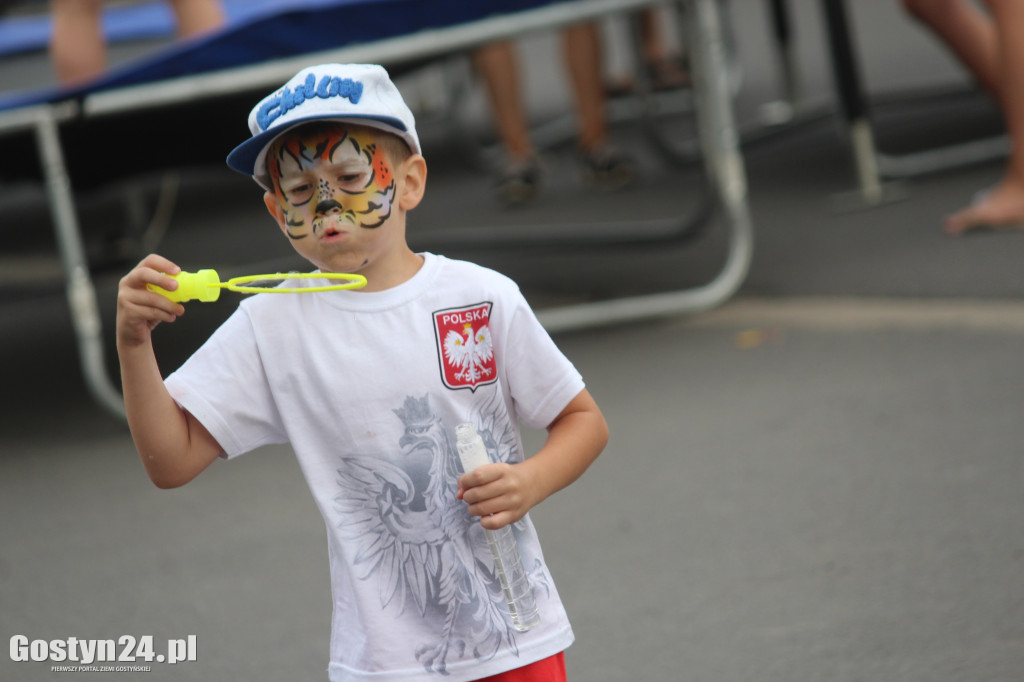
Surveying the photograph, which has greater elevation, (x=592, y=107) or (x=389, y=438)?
(x=592, y=107)

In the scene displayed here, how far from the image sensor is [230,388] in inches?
53.6

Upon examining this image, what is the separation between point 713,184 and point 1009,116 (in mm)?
1002

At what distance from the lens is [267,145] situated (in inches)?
53.4

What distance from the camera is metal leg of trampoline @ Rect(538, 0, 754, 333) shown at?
3641mm

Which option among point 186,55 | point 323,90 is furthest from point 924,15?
point 323,90

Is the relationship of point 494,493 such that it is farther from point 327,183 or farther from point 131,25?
point 131,25

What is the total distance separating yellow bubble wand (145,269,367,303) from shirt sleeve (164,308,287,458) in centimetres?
6

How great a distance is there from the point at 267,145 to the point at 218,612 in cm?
119

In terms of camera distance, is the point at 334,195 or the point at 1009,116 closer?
the point at 334,195

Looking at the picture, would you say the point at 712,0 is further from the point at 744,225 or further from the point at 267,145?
the point at 267,145

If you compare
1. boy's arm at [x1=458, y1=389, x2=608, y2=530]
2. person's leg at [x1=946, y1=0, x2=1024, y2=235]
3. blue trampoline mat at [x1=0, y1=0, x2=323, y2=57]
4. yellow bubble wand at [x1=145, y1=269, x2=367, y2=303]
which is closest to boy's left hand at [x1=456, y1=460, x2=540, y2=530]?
boy's arm at [x1=458, y1=389, x2=608, y2=530]

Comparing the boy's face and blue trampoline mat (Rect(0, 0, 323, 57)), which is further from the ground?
blue trampoline mat (Rect(0, 0, 323, 57))

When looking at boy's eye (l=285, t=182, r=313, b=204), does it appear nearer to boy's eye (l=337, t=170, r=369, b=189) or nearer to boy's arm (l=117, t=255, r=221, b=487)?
boy's eye (l=337, t=170, r=369, b=189)

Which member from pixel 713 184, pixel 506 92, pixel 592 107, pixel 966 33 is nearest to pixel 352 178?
pixel 713 184
